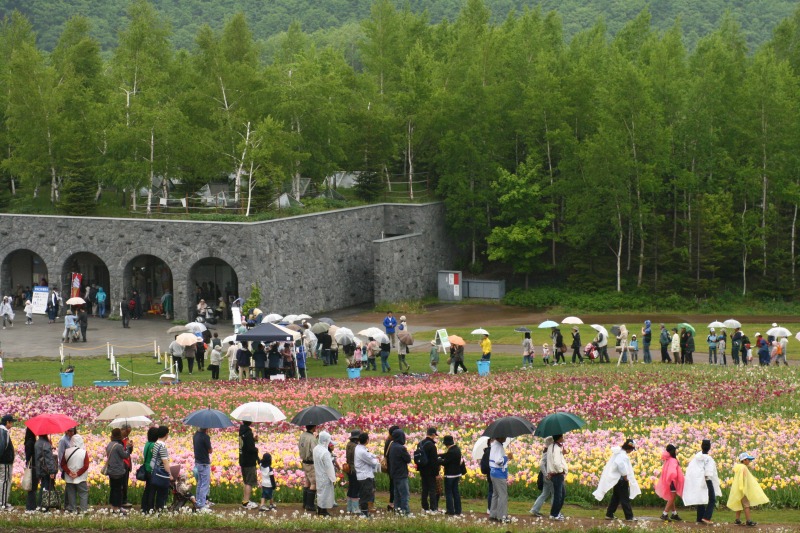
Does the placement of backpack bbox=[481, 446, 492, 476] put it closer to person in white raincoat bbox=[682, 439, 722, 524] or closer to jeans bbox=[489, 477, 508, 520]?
jeans bbox=[489, 477, 508, 520]

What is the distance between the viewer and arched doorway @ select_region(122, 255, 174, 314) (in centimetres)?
6688

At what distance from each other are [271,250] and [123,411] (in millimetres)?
37494

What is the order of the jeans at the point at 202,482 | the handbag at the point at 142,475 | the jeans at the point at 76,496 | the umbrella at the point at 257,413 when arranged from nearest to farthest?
the handbag at the point at 142,475 < the jeans at the point at 76,496 < the jeans at the point at 202,482 < the umbrella at the point at 257,413

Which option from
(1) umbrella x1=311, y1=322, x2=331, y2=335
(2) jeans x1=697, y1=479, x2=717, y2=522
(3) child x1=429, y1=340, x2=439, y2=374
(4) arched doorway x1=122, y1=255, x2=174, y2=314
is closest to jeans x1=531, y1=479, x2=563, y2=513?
(2) jeans x1=697, y1=479, x2=717, y2=522

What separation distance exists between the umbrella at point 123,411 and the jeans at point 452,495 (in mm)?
7333

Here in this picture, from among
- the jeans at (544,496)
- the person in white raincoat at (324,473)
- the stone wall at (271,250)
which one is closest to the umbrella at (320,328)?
the stone wall at (271,250)

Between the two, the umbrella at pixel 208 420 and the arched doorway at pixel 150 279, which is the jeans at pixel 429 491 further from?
the arched doorway at pixel 150 279

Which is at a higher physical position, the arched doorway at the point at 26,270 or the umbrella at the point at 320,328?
the arched doorway at the point at 26,270

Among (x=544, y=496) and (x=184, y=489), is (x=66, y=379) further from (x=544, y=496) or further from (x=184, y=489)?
(x=544, y=496)

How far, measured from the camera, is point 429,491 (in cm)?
2336

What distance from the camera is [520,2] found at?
163 m

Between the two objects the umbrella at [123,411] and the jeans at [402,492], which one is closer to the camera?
the jeans at [402,492]

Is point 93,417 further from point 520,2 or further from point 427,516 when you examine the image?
point 520,2

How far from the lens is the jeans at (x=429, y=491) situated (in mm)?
23109
